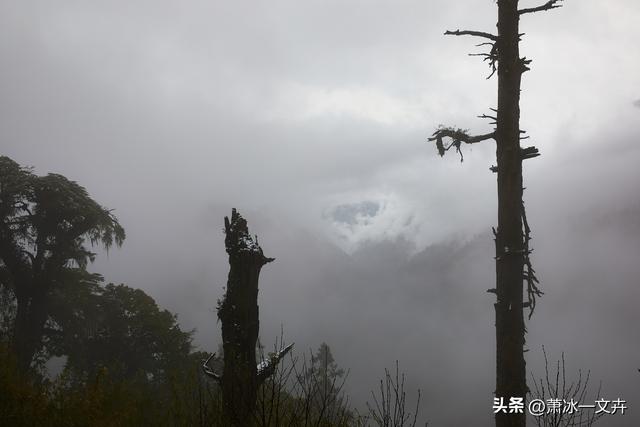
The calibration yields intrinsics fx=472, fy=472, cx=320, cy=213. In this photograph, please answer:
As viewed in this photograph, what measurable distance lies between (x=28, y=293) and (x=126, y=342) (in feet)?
21.5

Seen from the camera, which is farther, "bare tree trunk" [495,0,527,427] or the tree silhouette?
the tree silhouette

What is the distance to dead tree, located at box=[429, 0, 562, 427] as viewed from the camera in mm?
5000

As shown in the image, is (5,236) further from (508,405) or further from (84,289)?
(508,405)

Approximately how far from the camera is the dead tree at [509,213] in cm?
500

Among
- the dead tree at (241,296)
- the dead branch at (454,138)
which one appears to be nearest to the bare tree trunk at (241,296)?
the dead tree at (241,296)

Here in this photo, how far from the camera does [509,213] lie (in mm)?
5332

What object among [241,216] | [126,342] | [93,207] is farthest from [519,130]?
[126,342]

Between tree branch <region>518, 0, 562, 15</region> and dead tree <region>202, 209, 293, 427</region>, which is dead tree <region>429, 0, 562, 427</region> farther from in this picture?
dead tree <region>202, 209, 293, 427</region>

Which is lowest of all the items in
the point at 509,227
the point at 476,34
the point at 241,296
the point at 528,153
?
the point at 241,296

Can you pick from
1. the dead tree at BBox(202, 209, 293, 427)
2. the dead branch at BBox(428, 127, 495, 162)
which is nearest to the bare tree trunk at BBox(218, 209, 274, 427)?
the dead tree at BBox(202, 209, 293, 427)

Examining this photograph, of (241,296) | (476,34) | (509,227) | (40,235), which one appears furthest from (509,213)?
(40,235)

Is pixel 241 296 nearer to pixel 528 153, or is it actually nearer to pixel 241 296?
pixel 241 296

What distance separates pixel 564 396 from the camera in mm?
4559

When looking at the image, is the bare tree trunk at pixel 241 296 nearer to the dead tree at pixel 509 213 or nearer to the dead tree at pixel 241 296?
the dead tree at pixel 241 296
